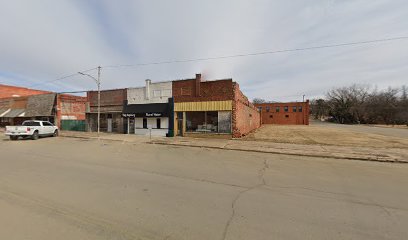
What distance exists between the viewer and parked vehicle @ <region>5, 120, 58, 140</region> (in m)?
18.4

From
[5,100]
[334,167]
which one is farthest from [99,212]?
[5,100]

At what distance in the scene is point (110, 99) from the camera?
25.2 meters

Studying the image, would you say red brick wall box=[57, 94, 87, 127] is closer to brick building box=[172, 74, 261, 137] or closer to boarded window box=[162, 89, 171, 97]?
boarded window box=[162, 89, 171, 97]

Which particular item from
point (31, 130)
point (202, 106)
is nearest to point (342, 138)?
point (202, 106)

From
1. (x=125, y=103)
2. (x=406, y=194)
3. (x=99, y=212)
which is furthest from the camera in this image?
(x=125, y=103)

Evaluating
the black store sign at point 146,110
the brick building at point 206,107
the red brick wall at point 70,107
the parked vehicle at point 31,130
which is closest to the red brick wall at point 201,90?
the brick building at point 206,107

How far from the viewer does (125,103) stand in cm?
2384

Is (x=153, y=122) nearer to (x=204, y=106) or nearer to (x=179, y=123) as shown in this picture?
(x=179, y=123)

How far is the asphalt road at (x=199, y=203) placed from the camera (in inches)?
130

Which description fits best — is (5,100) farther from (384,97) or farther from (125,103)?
(384,97)

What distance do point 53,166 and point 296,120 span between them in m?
59.5

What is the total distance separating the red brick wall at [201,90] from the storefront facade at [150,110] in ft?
3.81

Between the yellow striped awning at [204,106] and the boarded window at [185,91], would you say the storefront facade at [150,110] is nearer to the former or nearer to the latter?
the yellow striped awning at [204,106]

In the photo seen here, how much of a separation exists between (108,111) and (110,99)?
161cm
